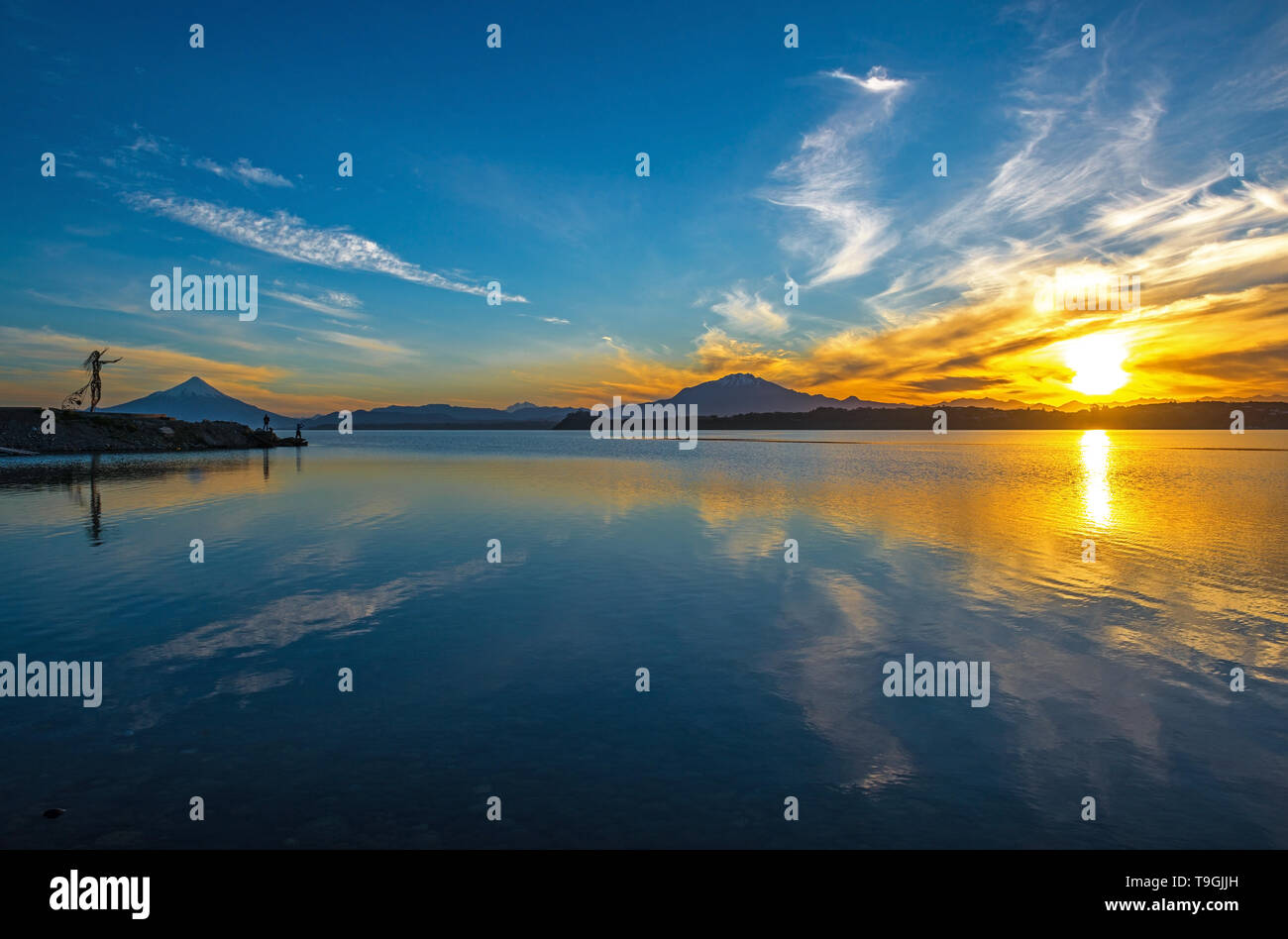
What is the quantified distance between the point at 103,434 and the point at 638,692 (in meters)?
88.0

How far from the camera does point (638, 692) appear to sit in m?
10.3

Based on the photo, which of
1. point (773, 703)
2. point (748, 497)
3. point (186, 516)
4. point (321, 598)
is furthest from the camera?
point (748, 497)

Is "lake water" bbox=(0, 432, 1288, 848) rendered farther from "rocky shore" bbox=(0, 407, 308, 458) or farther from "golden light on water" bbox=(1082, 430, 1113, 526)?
"rocky shore" bbox=(0, 407, 308, 458)

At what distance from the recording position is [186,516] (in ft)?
89.7

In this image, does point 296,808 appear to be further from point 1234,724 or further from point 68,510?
point 68,510

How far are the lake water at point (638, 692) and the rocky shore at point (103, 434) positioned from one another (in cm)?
5575

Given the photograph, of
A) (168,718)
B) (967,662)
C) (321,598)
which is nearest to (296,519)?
(321,598)

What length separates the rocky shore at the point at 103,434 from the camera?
65062mm

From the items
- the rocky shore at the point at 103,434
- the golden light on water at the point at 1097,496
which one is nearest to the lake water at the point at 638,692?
the golden light on water at the point at 1097,496

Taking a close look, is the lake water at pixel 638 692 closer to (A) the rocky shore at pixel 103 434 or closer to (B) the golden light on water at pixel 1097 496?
(B) the golden light on water at pixel 1097 496

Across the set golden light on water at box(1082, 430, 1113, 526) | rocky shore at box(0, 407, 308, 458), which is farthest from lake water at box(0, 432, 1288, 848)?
rocky shore at box(0, 407, 308, 458)

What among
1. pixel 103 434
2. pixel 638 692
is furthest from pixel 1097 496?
pixel 103 434

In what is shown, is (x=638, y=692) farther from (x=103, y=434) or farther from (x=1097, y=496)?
(x=103, y=434)
